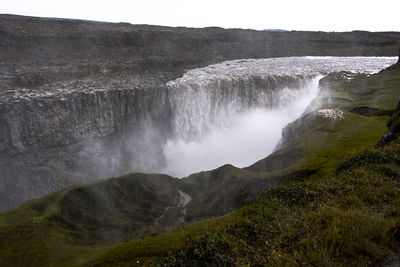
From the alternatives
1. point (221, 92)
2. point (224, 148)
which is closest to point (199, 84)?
point (221, 92)

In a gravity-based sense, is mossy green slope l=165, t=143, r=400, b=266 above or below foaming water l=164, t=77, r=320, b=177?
above

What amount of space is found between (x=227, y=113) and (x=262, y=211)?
152 ft

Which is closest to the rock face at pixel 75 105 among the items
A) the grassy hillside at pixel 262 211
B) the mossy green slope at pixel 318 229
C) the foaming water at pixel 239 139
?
the foaming water at pixel 239 139

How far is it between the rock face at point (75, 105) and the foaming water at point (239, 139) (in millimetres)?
3901

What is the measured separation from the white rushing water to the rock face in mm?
1761

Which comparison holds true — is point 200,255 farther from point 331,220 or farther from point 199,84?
point 199,84

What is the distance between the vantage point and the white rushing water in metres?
49.1

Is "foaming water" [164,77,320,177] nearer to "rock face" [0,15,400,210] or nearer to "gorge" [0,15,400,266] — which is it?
"gorge" [0,15,400,266]

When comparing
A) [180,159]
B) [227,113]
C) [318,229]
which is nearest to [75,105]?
[180,159]

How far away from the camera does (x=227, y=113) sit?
178 feet

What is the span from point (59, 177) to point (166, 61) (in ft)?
148

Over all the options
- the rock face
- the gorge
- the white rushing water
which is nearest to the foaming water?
the white rushing water

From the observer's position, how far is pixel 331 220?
22.1 ft

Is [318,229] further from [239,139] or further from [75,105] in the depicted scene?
[239,139]
